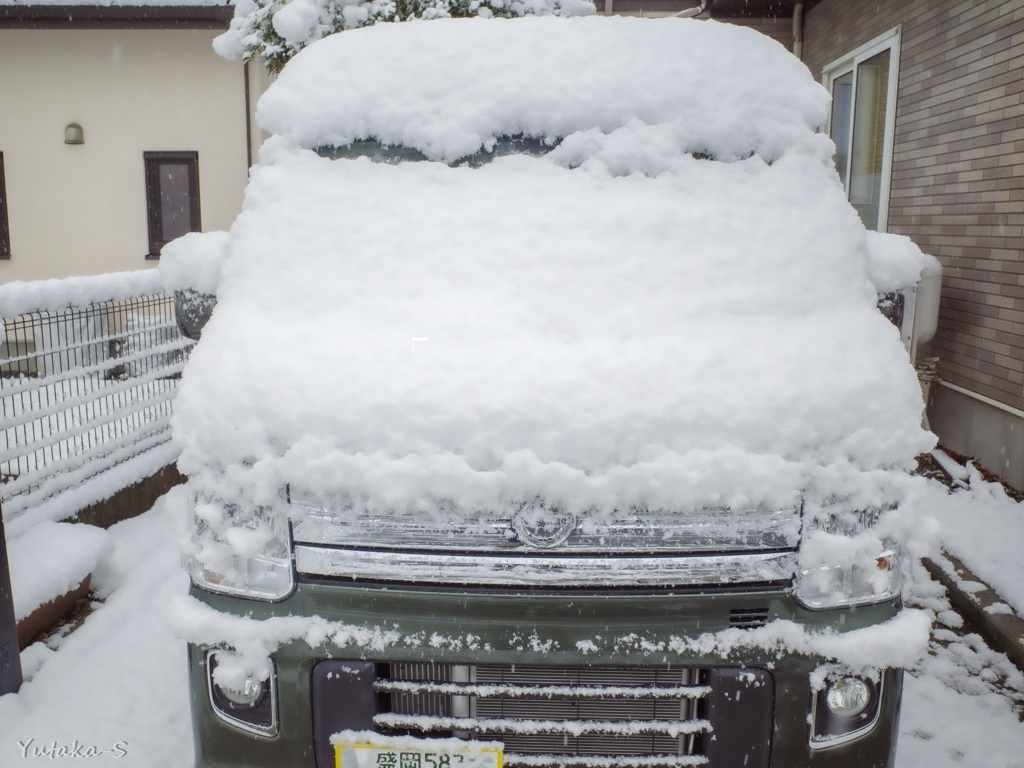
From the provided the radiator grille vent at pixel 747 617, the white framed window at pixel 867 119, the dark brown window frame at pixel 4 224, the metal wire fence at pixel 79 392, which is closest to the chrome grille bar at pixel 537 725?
the radiator grille vent at pixel 747 617

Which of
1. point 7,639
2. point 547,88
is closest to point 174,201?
point 7,639

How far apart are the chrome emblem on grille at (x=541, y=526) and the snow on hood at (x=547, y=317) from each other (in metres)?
0.05

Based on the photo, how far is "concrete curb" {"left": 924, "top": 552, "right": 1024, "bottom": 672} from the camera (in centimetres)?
332

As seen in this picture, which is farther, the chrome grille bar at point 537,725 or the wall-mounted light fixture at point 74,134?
the wall-mounted light fixture at point 74,134

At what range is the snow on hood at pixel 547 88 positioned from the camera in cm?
255

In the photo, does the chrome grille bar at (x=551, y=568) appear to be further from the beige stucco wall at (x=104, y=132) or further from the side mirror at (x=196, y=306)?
the beige stucco wall at (x=104, y=132)

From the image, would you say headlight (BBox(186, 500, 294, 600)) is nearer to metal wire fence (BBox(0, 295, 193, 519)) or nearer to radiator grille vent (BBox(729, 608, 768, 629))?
radiator grille vent (BBox(729, 608, 768, 629))

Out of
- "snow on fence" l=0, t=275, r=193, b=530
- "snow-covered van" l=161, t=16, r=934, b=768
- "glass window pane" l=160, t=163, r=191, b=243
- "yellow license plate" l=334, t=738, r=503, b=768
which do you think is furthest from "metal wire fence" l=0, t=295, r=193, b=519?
"glass window pane" l=160, t=163, r=191, b=243

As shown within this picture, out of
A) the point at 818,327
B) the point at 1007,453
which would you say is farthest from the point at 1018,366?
the point at 818,327

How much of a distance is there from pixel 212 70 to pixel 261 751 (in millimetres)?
10541

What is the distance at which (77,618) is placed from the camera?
11.9 feet

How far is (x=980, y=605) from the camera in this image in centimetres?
358

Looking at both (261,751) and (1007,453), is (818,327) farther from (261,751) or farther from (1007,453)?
(1007,453)

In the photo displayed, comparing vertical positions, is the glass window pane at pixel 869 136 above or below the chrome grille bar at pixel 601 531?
above
